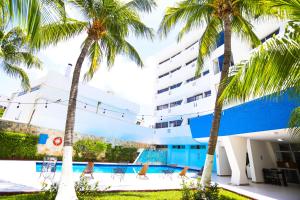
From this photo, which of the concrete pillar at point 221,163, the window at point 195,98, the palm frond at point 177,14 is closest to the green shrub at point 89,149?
the concrete pillar at point 221,163

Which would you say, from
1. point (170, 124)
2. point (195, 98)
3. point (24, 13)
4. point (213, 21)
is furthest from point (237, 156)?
point (170, 124)

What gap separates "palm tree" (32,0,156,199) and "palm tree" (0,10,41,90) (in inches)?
183

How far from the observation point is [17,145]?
1736cm

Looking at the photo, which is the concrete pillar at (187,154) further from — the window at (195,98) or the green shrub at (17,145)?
the green shrub at (17,145)

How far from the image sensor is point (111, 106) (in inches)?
1217

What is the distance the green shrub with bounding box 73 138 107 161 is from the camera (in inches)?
844

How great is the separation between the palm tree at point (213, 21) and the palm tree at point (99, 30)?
1.23 meters

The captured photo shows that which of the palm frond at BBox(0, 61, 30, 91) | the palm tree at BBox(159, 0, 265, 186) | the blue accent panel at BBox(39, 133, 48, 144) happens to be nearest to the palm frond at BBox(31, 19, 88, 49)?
the palm tree at BBox(159, 0, 265, 186)

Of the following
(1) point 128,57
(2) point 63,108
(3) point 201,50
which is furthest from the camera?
(2) point 63,108

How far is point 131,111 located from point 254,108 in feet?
82.4

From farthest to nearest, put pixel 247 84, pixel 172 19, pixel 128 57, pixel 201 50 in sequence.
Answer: pixel 128 57
pixel 201 50
pixel 172 19
pixel 247 84

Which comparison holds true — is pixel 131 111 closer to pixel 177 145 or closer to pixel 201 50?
pixel 177 145

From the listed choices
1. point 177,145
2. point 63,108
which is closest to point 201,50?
point 63,108

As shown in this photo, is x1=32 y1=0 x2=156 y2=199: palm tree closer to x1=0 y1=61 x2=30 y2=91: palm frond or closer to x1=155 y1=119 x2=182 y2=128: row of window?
x1=0 y1=61 x2=30 y2=91: palm frond
